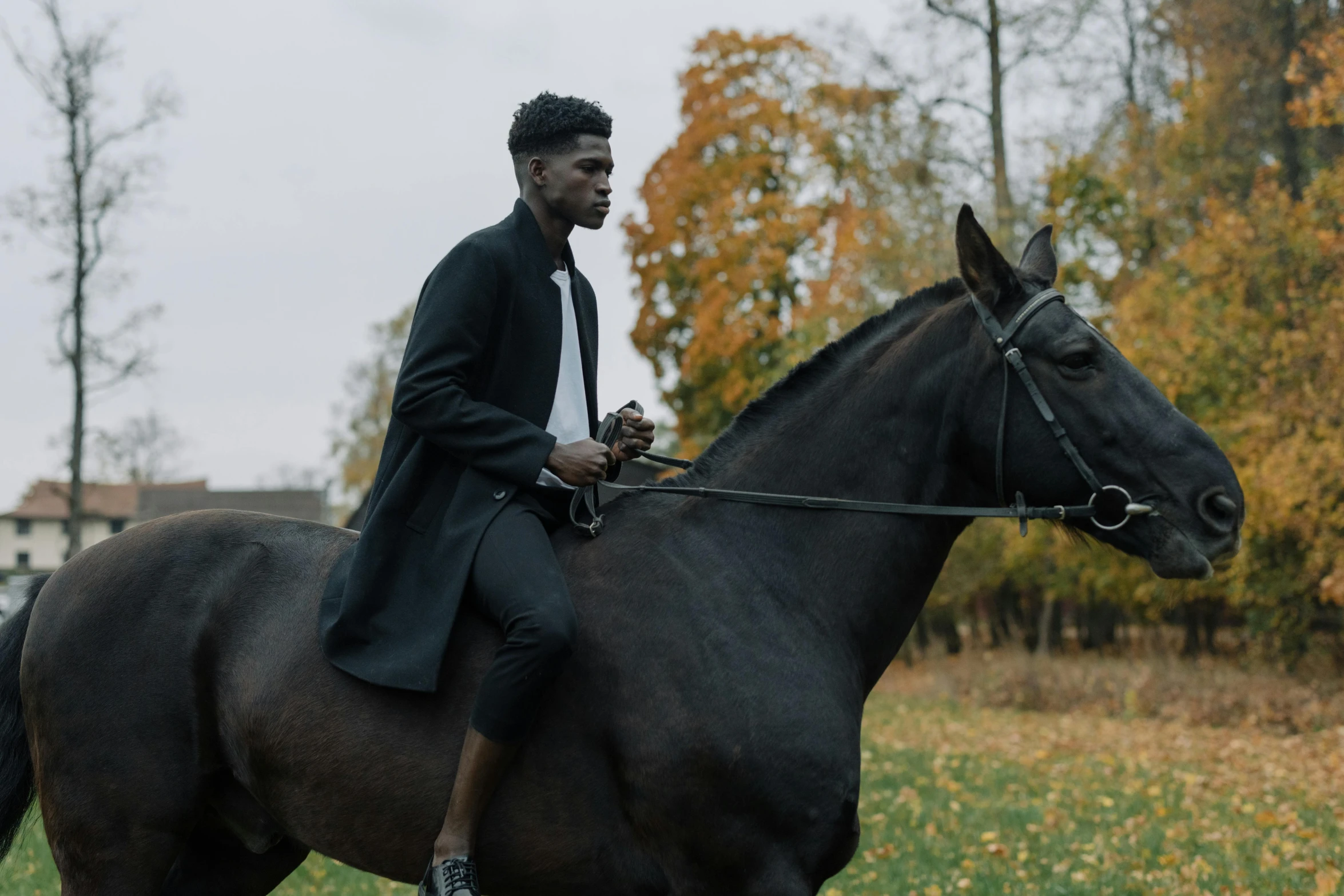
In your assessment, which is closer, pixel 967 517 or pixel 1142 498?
pixel 1142 498

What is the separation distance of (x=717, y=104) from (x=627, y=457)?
2755cm

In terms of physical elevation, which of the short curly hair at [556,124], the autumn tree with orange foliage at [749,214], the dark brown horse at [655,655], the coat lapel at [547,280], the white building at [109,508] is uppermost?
the autumn tree with orange foliage at [749,214]

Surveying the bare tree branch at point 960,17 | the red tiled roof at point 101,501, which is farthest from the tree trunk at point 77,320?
the red tiled roof at point 101,501

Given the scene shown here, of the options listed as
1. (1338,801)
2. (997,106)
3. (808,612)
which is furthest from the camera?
(997,106)

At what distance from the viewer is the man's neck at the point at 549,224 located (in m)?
3.87

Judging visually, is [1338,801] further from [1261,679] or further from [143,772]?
[143,772]

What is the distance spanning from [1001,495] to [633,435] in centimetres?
127

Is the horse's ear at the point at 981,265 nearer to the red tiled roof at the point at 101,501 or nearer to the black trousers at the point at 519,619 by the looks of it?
the black trousers at the point at 519,619

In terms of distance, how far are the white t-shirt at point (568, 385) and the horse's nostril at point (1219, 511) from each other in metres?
1.99

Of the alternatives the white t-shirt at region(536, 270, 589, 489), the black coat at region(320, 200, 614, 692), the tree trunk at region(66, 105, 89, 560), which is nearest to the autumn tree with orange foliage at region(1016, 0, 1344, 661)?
the white t-shirt at region(536, 270, 589, 489)

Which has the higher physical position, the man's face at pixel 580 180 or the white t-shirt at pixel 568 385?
the man's face at pixel 580 180

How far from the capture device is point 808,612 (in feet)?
11.6

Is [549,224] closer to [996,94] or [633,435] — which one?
[633,435]

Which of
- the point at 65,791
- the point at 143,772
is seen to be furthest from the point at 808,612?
the point at 65,791
